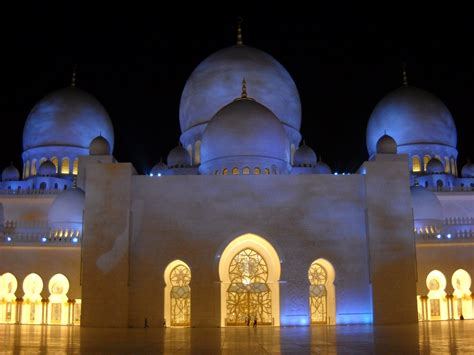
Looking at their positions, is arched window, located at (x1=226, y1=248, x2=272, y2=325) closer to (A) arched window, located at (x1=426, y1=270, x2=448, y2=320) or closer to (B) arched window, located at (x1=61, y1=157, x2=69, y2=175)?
(A) arched window, located at (x1=426, y1=270, x2=448, y2=320)

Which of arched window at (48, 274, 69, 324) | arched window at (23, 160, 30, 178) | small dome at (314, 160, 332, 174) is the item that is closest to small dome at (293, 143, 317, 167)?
small dome at (314, 160, 332, 174)

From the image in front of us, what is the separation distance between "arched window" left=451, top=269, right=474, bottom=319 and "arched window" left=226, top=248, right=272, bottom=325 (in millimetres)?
6152

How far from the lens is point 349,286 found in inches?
679

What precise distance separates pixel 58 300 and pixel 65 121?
9178 mm

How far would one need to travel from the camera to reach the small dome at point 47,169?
79.8ft

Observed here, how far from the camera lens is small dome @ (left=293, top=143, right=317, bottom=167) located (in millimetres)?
22750

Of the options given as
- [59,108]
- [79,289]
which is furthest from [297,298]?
[59,108]

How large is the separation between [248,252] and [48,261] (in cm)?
634

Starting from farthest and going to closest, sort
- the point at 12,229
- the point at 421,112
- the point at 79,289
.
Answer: the point at 421,112
the point at 12,229
the point at 79,289

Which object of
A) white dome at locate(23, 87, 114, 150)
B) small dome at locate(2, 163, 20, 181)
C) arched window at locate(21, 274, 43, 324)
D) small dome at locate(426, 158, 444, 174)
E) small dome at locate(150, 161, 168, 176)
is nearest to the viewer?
arched window at locate(21, 274, 43, 324)

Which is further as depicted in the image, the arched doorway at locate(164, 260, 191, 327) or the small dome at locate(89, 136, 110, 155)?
the small dome at locate(89, 136, 110, 155)

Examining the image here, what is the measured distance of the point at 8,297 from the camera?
62.6 ft

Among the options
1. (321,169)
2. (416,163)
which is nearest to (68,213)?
(321,169)

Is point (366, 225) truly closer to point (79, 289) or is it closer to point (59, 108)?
point (79, 289)
